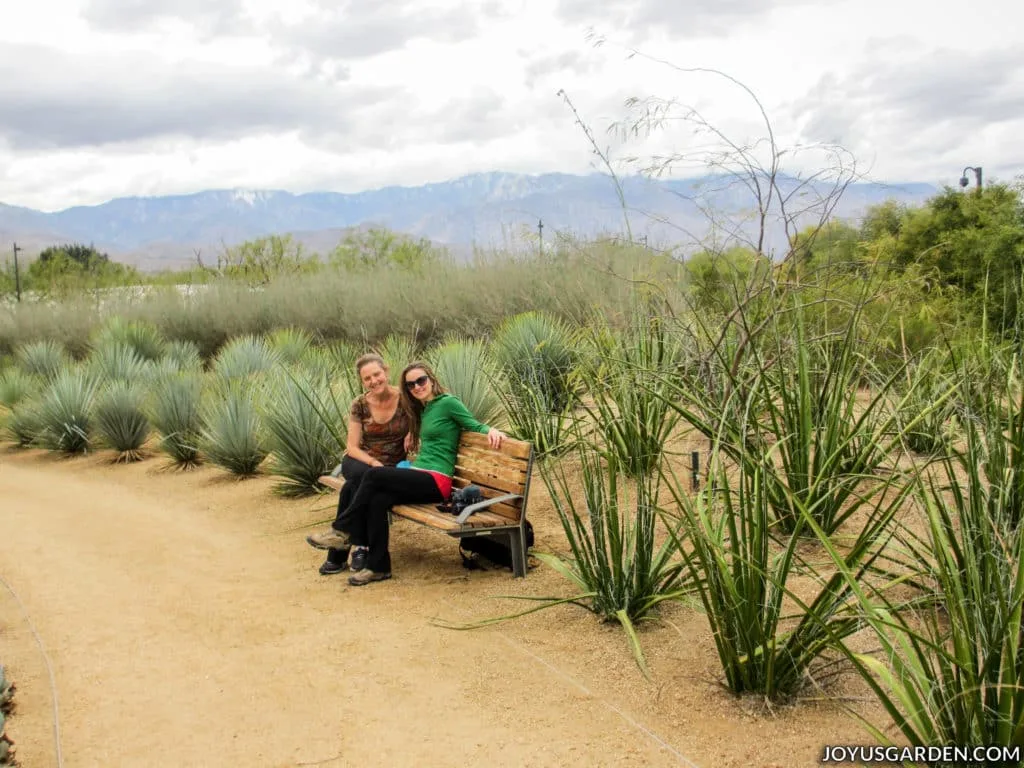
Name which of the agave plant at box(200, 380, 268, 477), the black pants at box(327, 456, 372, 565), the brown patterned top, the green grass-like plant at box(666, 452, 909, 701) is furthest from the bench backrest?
the agave plant at box(200, 380, 268, 477)

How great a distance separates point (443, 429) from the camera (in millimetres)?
6312

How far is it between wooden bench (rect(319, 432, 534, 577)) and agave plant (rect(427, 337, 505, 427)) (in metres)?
2.54

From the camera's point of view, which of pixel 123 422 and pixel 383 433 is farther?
pixel 123 422

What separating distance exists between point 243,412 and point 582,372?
4.20 metres

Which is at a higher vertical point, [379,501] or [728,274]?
[728,274]

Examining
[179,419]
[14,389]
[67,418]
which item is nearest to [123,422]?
[179,419]

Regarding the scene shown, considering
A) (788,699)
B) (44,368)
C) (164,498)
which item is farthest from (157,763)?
(44,368)

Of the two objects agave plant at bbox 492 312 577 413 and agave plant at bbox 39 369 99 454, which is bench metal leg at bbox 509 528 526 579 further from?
agave plant at bbox 39 369 99 454

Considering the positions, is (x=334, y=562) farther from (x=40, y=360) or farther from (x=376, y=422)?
(x=40, y=360)

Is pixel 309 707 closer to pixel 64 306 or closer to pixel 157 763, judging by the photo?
pixel 157 763

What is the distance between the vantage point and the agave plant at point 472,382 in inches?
348

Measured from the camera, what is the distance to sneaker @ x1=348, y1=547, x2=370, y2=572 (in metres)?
6.03

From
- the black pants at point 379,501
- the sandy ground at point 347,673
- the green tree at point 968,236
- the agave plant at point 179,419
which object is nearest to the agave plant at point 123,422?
the agave plant at point 179,419

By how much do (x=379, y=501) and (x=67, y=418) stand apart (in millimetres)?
7589
